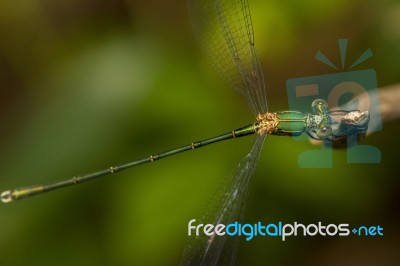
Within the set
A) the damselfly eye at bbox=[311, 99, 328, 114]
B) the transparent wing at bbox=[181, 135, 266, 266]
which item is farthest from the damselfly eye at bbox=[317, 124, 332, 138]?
the transparent wing at bbox=[181, 135, 266, 266]

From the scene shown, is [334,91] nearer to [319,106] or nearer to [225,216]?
[319,106]

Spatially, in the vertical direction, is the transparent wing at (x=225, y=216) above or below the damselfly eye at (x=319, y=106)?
below

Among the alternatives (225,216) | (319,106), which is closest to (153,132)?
(225,216)

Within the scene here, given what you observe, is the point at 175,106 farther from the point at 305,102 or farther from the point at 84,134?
the point at 305,102

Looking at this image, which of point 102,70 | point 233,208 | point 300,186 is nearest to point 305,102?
point 300,186

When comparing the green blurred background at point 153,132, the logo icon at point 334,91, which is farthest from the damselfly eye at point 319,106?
the green blurred background at point 153,132

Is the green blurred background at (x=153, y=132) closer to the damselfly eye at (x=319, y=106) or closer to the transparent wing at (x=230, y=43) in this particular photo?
the transparent wing at (x=230, y=43)
